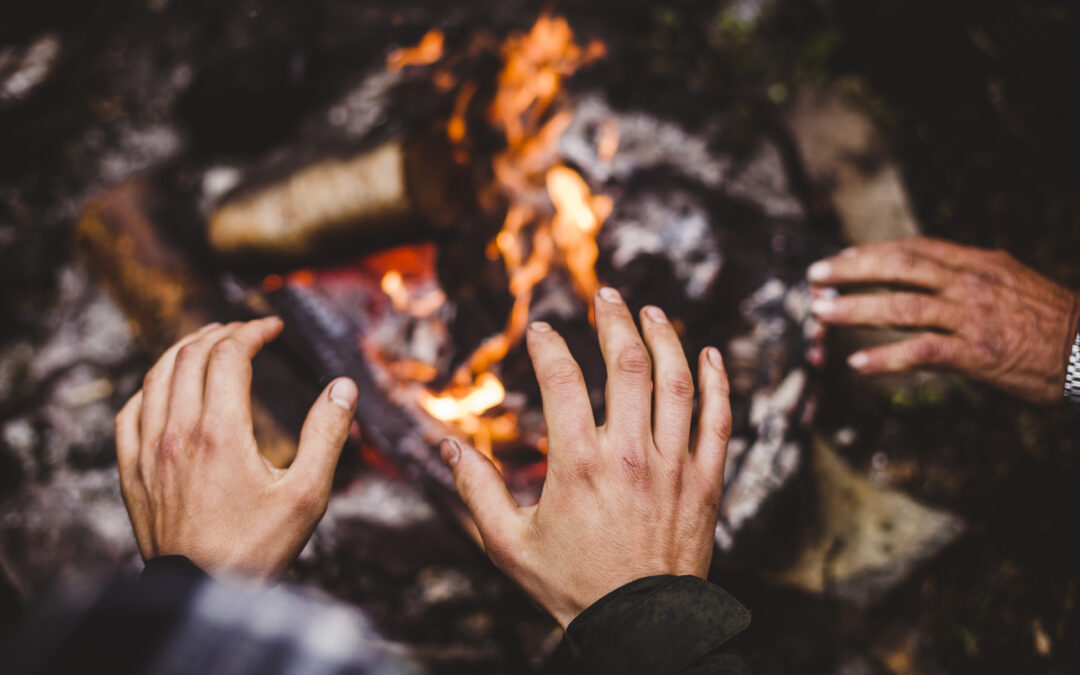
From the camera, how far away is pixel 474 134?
301 centimetres

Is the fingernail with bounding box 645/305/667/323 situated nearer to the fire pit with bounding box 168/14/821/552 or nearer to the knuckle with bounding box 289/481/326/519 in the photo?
the fire pit with bounding box 168/14/821/552

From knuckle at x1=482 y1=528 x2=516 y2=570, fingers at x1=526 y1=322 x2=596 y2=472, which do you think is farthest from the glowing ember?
knuckle at x1=482 y1=528 x2=516 y2=570

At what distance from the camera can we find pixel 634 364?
1672 millimetres

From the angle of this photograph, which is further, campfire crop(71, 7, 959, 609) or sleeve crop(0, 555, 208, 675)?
campfire crop(71, 7, 959, 609)

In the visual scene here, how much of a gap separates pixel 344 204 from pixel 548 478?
6.29 ft

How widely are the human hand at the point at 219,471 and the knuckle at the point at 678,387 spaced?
1.20 meters

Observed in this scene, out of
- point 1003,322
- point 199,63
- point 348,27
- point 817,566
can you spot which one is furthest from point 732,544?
point 199,63

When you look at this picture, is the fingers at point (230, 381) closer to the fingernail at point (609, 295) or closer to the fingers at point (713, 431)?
the fingernail at point (609, 295)

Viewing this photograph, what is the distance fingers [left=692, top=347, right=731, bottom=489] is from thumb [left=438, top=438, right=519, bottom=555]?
703 millimetres

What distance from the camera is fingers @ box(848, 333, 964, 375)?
2.10 meters

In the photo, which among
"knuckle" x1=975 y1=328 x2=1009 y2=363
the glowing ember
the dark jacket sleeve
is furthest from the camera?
the glowing ember

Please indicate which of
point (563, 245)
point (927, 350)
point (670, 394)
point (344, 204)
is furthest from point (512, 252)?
point (927, 350)

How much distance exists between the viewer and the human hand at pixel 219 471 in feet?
5.30

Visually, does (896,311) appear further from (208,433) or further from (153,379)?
(153,379)
